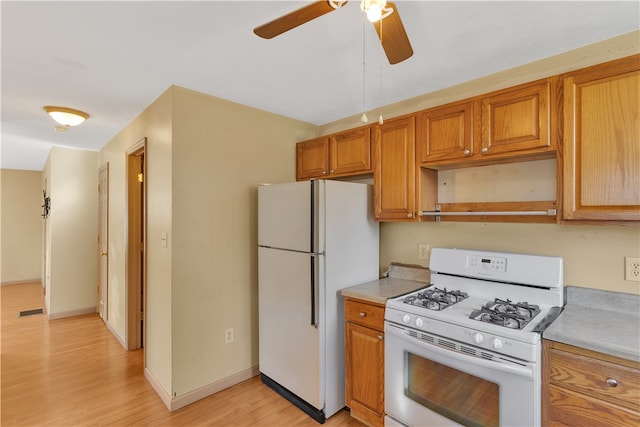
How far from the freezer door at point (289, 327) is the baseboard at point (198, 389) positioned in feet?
0.66

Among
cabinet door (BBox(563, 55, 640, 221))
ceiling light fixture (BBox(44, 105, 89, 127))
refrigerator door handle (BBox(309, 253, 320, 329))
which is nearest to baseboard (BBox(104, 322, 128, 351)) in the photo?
ceiling light fixture (BBox(44, 105, 89, 127))

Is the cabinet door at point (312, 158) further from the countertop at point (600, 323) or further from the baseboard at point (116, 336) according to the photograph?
the baseboard at point (116, 336)

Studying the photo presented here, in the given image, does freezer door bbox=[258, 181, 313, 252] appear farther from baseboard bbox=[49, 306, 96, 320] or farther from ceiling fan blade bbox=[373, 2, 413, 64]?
baseboard bbox=[49, 306, 96, 320]

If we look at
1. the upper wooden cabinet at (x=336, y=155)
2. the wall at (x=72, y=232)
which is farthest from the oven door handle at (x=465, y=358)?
the wall at (x=72, y=232)

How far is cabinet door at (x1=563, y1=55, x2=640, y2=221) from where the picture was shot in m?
1.50

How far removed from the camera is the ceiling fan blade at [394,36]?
122 cm

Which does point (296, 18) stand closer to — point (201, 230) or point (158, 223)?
point (201, 230)

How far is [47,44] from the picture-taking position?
5.88 feet

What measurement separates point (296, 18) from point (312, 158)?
74.4 inches

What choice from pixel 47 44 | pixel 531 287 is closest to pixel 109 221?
pixel 47 44

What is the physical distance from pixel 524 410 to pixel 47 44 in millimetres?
3141

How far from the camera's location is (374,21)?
1.13 meters

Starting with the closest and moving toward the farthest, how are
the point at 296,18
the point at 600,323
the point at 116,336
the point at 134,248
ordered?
the point at 296,18 → the point at 600,323 → the point at 134,248 → the point at 116,336

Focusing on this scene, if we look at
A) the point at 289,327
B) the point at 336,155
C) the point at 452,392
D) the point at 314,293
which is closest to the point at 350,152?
the point at 336,155
